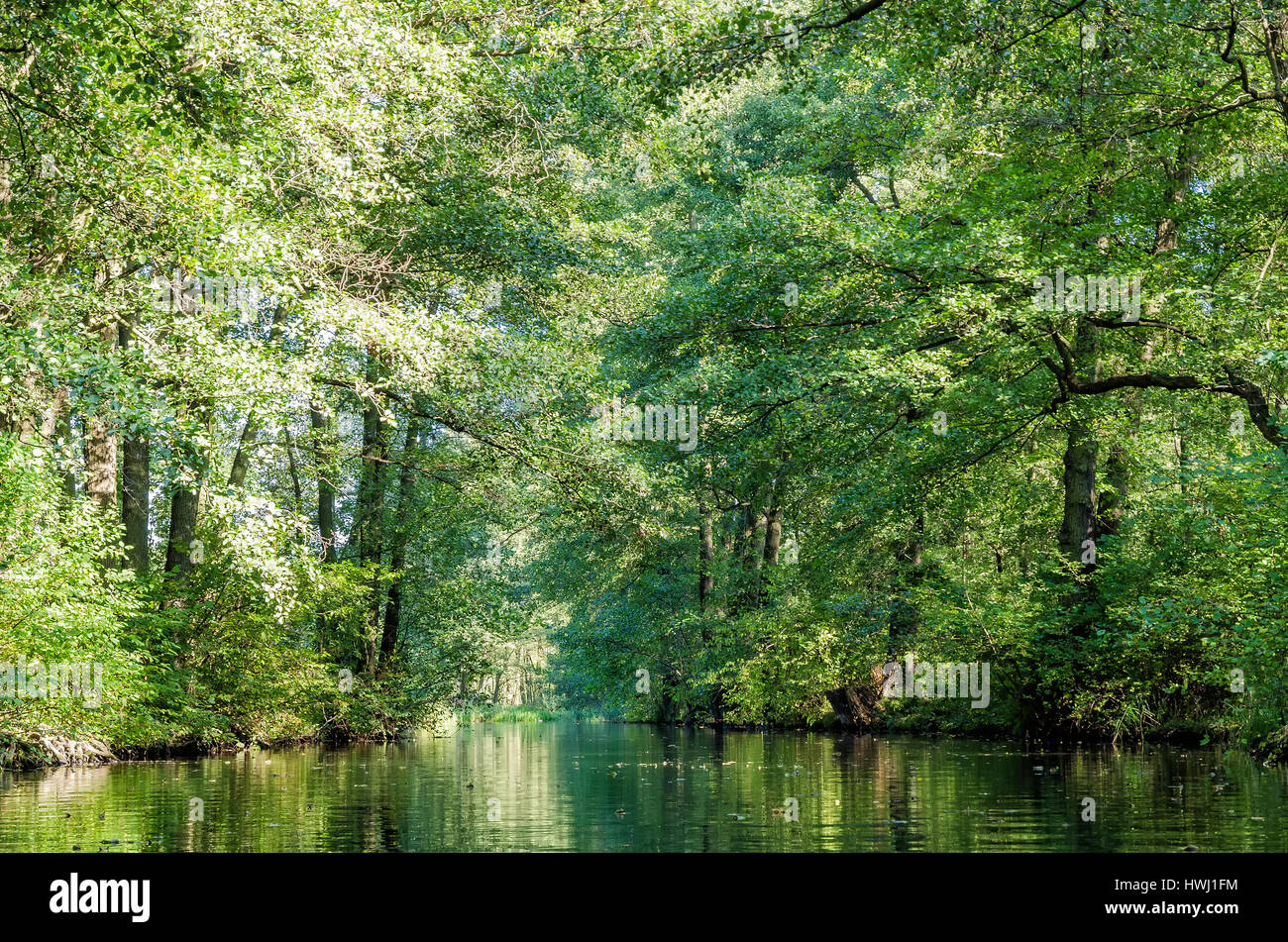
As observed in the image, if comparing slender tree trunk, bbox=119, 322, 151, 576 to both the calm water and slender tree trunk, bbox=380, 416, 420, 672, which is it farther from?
slender tree trunk, bbox=380, 416, 420, 672

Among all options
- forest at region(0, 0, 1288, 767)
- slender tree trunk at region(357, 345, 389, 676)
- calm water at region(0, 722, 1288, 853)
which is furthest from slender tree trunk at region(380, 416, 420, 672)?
calm water at region(0, 722, 1288, 853)

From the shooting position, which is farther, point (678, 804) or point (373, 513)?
point (373, 513)

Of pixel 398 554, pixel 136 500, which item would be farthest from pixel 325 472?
pixel 136 500

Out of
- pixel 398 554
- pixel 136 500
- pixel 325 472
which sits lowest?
pixel 398 554

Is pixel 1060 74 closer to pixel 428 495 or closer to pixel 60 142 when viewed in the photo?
pixel 60 142

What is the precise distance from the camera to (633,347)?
79.9 feet

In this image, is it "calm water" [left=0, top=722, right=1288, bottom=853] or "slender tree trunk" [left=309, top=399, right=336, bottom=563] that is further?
"slender tree trunk" [left=309, top=399, right=336, bottom=563]

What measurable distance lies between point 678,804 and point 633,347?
14.5m

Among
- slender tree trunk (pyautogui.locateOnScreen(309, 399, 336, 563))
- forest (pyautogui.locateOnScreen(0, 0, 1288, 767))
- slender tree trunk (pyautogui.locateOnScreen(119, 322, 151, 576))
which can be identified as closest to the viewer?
forest (pyautogui.locateOnScreen(0, 0, 1288, 767))

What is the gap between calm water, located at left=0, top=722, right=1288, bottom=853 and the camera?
8.06m

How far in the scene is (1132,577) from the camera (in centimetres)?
2044

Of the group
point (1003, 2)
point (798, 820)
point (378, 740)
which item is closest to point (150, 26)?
point (1003, 2)

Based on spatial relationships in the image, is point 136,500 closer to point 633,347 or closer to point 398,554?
point 398,554

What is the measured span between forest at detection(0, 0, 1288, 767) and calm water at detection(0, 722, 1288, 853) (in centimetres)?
205
